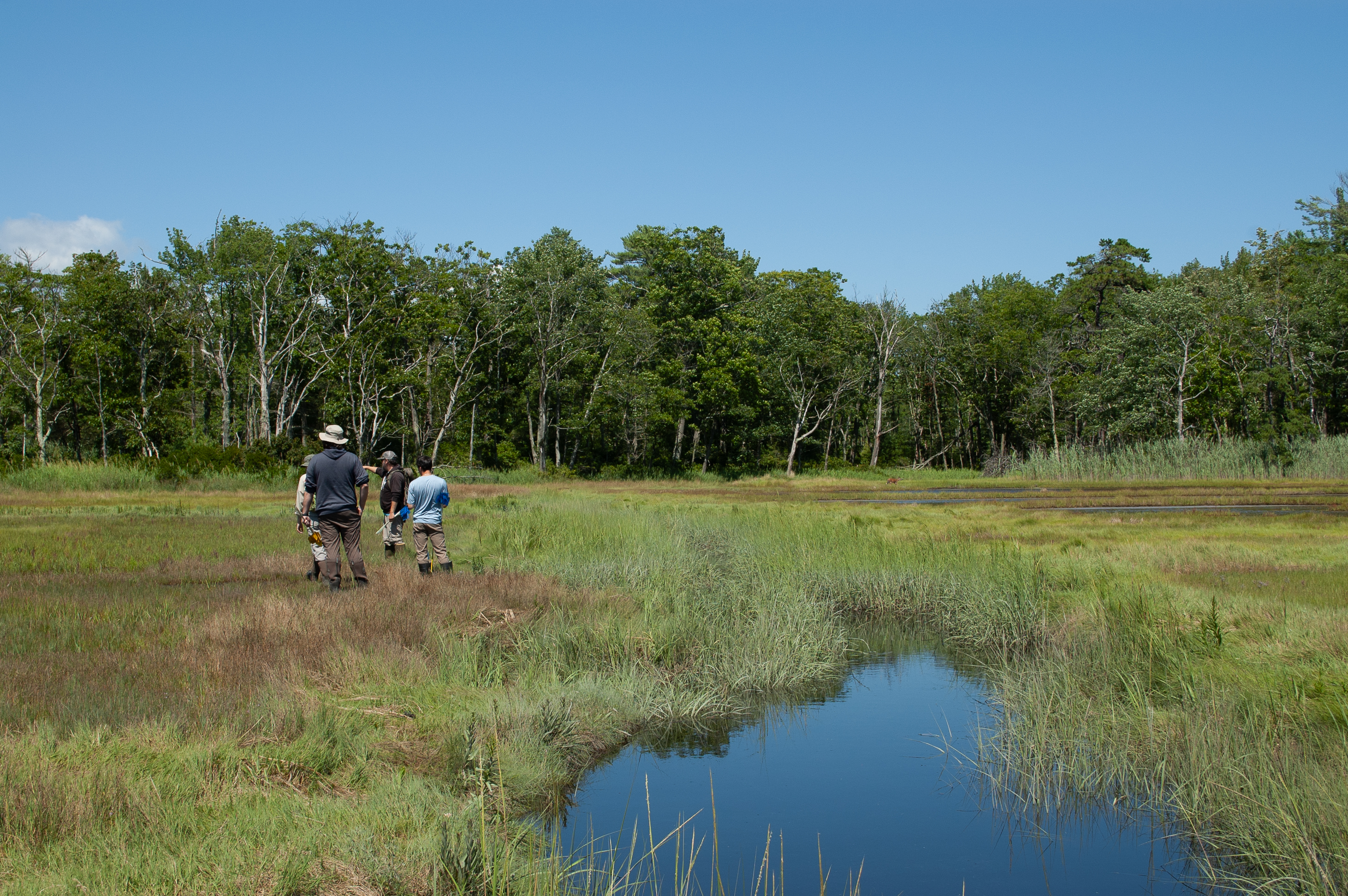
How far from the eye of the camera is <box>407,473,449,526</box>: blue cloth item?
1381 centimetres

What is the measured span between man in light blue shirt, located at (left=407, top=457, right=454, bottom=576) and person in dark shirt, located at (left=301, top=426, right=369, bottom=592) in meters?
1.36

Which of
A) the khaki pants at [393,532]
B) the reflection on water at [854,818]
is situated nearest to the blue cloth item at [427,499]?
the khaki pants at [393,532]

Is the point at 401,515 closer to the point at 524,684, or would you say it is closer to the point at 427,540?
the point at 427,540

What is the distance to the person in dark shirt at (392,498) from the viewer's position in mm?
15867

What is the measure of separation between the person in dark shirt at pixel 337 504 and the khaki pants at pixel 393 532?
4131 millimetres

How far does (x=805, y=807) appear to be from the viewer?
739 centimetres

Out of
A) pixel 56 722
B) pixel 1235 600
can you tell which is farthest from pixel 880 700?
pixel 56 722

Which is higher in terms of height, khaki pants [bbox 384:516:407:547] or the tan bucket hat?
the tan bucket hat

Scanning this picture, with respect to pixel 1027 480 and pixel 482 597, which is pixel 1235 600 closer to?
pixel 482 597

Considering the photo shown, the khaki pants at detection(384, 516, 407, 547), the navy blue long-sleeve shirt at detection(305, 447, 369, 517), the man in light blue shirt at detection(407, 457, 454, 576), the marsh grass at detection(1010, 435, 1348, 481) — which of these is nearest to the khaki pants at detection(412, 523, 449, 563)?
the man in light blue shirt at detection(407, 457, 454, 576)

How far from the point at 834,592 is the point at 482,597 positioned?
655cm

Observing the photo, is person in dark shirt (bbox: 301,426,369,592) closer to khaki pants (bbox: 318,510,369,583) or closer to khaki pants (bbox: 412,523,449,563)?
khaki pants (bbox: 318,510,369,583)

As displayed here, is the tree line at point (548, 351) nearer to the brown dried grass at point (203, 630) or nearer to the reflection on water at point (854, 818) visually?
the brown dried grass at point (203, 630)

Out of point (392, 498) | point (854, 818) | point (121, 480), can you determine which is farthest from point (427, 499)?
point (121, 480)
